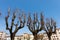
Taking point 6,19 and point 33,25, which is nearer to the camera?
point 6,19

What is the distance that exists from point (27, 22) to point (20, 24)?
159 inches

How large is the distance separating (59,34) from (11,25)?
44776 millimetres

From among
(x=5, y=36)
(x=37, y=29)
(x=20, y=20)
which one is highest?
(x=20, y=20)

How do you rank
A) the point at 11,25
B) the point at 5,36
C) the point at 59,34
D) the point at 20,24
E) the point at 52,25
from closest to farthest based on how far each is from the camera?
the point at 11,25 < the point at 20,24 < the point at 52,25 < the point at 59,34 < the point at 5,36

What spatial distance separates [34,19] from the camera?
3161cm

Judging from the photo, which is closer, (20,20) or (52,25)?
(20,20)

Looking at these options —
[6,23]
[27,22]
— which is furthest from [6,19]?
[27,22]

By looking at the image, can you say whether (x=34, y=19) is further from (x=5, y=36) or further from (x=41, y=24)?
(x=5, y=36)

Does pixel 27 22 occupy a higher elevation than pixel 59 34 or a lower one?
higher

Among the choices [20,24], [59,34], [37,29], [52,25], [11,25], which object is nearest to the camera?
[11,25]

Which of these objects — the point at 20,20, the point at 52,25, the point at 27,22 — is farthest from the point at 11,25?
the point at 52,25

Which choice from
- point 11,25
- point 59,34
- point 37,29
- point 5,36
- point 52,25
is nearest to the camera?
point 11,25

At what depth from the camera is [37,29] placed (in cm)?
2986

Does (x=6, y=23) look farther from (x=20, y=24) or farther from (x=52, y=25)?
(x=52, y=25)
